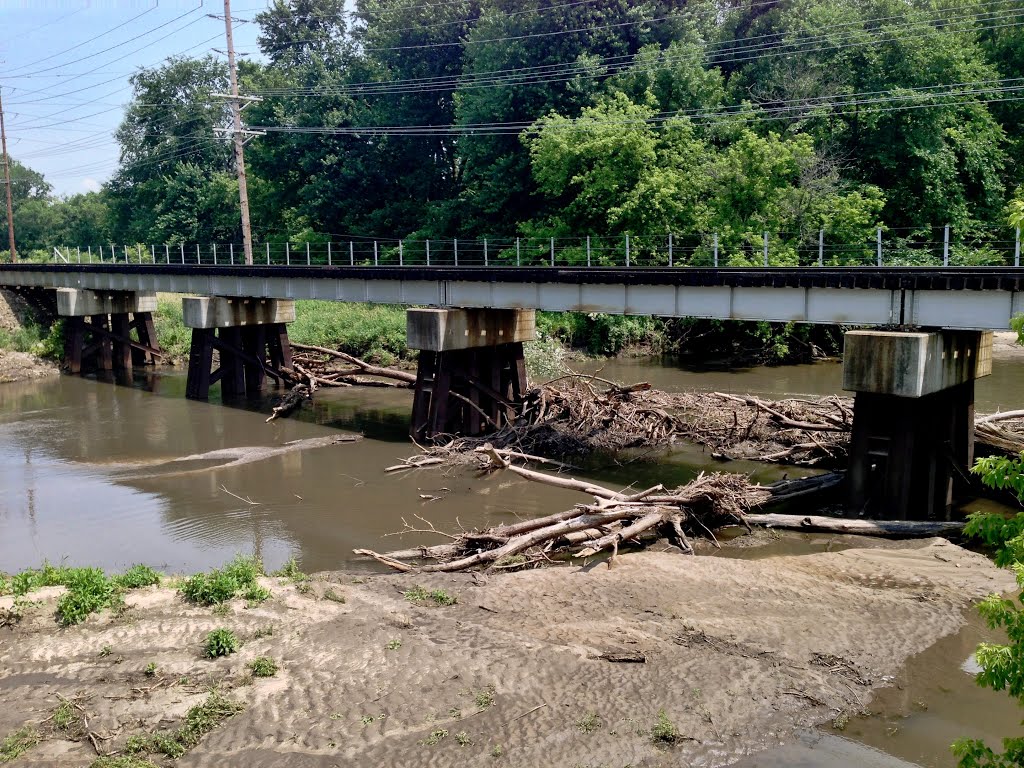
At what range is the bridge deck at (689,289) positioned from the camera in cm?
1500

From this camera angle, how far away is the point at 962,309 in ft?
49.3

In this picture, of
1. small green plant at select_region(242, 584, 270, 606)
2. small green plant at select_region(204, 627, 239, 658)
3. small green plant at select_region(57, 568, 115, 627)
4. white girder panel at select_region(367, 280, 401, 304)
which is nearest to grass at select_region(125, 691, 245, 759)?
small green plant at select_region(204, 627, 239, 658)

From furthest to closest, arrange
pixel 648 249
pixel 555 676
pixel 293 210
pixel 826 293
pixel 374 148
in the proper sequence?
pixel 293 210, pixel 374 148, pixel 648 249, pixel 826 293, pixel 555 676

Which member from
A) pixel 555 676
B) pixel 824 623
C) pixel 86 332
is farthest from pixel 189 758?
pixel 86 332

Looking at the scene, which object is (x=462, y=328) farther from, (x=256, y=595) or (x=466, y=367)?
(x=256, y=595)

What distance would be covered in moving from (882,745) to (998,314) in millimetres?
8905

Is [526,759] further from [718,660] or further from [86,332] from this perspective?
[86,332]

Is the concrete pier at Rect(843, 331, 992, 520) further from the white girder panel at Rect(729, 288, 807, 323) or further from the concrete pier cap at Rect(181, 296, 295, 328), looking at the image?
the concrete pier cap at Rect(181, 296, 295, 328)

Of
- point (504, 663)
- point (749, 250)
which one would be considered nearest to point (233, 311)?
point (749, 250)

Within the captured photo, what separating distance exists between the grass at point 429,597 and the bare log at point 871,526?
18.9 feet

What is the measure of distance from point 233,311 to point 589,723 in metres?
24.5

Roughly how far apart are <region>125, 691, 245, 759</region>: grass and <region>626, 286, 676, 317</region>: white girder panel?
42.9 feet

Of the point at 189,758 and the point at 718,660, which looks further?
the point at 718,660

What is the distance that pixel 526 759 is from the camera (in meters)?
8.11
